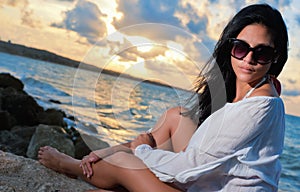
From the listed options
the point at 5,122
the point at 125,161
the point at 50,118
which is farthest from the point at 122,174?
the point at 50,118

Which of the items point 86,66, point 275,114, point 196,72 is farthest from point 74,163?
point 275,114

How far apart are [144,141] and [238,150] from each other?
0.74 m

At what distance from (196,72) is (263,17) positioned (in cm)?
57

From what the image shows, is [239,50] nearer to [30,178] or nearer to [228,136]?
[228,136]

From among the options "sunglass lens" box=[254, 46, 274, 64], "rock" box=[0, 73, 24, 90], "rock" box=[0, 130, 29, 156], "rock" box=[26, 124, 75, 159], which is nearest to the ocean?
"sunglass lens" box=[254, 46, 274, 64]

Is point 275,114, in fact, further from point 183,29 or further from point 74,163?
point 74,163

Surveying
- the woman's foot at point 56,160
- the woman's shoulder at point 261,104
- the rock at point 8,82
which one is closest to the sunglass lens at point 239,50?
the woman's shoulder at point 261,104

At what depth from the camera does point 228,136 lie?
6.04ft

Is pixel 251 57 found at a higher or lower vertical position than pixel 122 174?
higher

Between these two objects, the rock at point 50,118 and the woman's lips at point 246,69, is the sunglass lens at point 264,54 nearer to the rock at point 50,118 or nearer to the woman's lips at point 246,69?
the woman's lips at point 246,69

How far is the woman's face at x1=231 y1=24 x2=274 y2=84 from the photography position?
2.02 metres

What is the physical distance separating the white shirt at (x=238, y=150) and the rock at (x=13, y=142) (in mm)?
4135

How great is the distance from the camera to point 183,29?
239 cm

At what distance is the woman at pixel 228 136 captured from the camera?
1847mm
